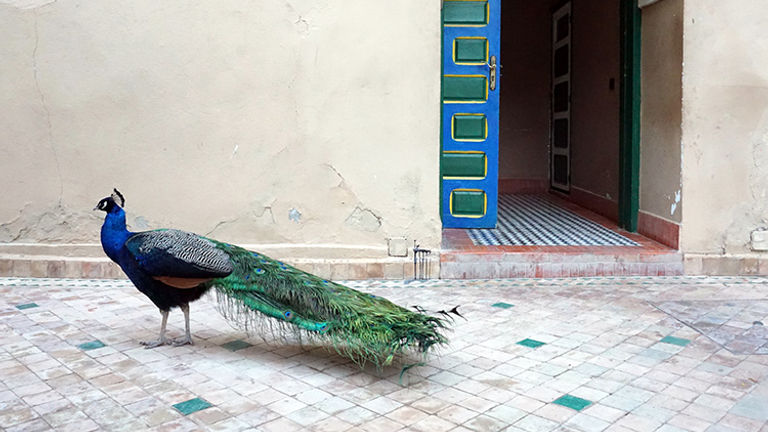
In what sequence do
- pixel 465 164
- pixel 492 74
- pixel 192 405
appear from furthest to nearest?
pixel 465 164 → pixel 492 74 → pixel 192 405

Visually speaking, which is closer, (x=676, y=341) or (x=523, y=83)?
(x=676, y=341)

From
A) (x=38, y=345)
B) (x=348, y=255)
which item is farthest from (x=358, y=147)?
(x=38, y=345)

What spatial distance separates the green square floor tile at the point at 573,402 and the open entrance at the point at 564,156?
2.52 m

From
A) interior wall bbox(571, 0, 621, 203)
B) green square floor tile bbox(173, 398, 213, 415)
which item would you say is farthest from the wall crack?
interior wall bbox(571, 0, 621, 203)

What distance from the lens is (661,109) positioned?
253 inches

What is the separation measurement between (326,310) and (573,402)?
126 cm

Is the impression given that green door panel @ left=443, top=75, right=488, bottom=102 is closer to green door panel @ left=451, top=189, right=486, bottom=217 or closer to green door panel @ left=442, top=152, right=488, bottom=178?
green door panel @ left=442, top=152, right=488, bottom=178

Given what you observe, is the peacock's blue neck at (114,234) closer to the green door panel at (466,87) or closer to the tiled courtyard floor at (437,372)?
the tiled courtyard floor at (437,372)

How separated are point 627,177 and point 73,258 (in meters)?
4.98

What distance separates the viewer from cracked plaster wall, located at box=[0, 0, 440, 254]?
5883 mm

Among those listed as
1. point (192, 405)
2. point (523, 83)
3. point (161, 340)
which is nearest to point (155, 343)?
point (161, 340)

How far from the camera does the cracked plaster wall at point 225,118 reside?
19.3 feet

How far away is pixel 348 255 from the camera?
6.03m

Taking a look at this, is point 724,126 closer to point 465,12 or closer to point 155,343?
point 465,12
